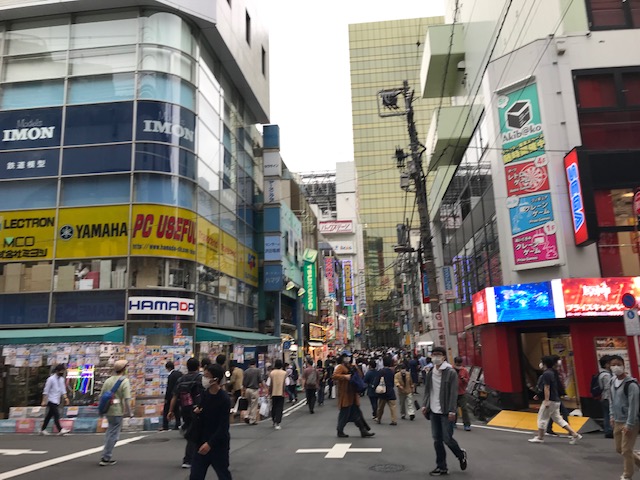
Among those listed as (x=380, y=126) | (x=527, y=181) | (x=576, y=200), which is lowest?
(x=576, y=200)

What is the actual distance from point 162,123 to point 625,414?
658 inches

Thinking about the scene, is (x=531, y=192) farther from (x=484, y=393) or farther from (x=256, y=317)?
(x=256, y=317)

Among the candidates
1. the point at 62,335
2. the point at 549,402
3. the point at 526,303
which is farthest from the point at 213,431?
the point at 526,303

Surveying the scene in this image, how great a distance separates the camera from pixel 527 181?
49.9 feet

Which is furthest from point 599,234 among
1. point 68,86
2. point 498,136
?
point 68,86

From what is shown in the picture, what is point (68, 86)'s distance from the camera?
19.2m

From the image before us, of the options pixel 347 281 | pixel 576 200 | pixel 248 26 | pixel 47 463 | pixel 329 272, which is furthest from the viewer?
pixel 347 281

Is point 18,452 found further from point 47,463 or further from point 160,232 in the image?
point 160,232

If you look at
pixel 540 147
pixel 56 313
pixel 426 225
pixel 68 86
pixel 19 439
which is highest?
pixel 68 86

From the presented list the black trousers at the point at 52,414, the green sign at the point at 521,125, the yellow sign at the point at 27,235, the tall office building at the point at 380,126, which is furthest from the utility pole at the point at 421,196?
the tall office building at the point at 380,126

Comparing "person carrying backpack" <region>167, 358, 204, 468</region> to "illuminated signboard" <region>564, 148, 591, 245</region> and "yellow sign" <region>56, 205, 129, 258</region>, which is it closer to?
"yellow sign" <region>56, 205, 129, 258</region>

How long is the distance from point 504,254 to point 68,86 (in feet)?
55.3

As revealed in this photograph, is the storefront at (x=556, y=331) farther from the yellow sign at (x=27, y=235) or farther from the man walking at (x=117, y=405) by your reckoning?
the yellow sign at (x=27, y=235)

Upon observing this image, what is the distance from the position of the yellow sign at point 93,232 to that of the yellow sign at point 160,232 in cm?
43
